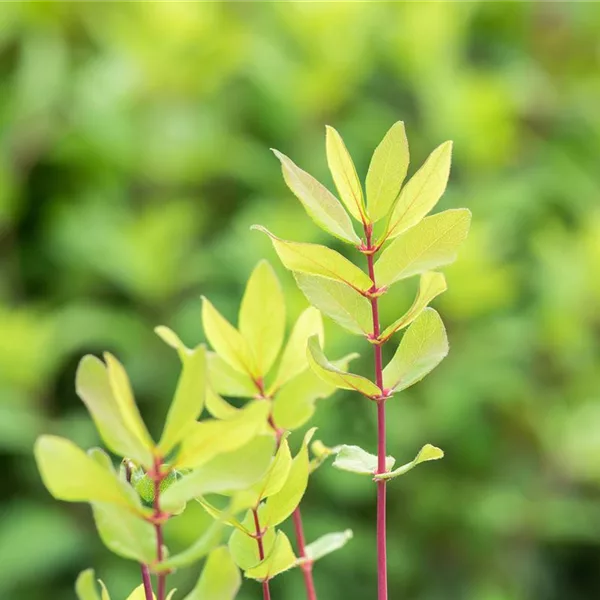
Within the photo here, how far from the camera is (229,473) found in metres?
0.16

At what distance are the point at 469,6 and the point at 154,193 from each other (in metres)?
0.51

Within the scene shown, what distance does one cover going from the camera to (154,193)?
4.40ft

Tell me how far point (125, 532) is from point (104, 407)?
0.02 m

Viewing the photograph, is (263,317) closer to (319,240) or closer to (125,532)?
(125,532)

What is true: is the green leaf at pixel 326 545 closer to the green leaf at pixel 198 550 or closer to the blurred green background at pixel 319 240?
the green leaf at pixel 198 550

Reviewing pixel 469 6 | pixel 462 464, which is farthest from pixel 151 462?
pixel 469 6

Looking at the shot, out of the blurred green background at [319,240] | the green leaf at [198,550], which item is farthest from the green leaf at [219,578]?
the blurred green background at [319,240]

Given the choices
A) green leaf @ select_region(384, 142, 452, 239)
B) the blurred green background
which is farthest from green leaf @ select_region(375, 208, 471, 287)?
the blurred green background

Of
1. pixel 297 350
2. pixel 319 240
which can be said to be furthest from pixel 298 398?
pixel 319 240

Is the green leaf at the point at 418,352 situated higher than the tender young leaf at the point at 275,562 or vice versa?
the green leaf at the point at 418,352

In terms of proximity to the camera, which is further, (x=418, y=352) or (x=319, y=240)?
(x=319, y=240)

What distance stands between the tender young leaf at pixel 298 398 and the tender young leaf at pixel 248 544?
2 centimetres

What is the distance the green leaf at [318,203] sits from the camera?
192mm

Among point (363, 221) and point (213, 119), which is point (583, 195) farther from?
point (363, 221)
